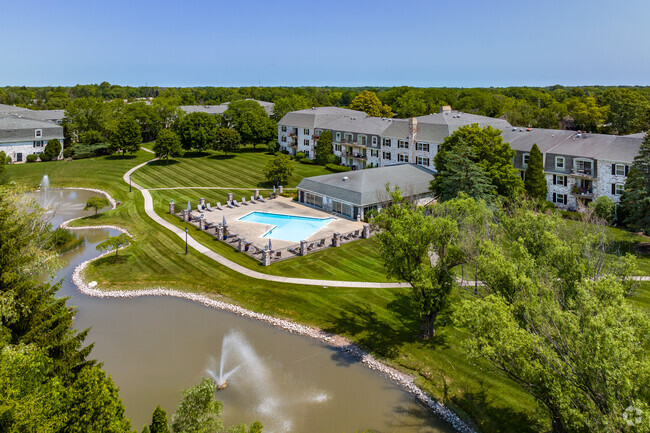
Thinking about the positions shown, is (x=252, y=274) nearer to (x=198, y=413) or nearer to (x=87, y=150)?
(x=198, y=413)

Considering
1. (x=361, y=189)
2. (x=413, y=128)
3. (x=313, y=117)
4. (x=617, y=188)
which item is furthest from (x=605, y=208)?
(x=313, y=117)

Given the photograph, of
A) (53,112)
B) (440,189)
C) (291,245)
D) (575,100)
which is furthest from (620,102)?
(53,112)

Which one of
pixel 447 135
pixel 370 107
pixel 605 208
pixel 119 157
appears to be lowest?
pixel 605 208

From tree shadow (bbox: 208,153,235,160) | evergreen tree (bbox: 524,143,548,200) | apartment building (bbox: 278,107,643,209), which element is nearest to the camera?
apartment building (bbox: 278,107,643,209)

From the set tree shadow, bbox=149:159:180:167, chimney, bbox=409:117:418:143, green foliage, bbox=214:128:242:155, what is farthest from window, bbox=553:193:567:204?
tree shadow, bbox=149:159:180:167

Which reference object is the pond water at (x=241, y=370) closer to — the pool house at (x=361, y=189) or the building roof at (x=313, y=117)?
the pool house at (x=361, y=189)

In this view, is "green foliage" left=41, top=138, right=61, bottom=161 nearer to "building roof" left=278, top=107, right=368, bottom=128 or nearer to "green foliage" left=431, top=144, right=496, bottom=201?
"building roof" left=278, top=107, right=368, bottom=128
